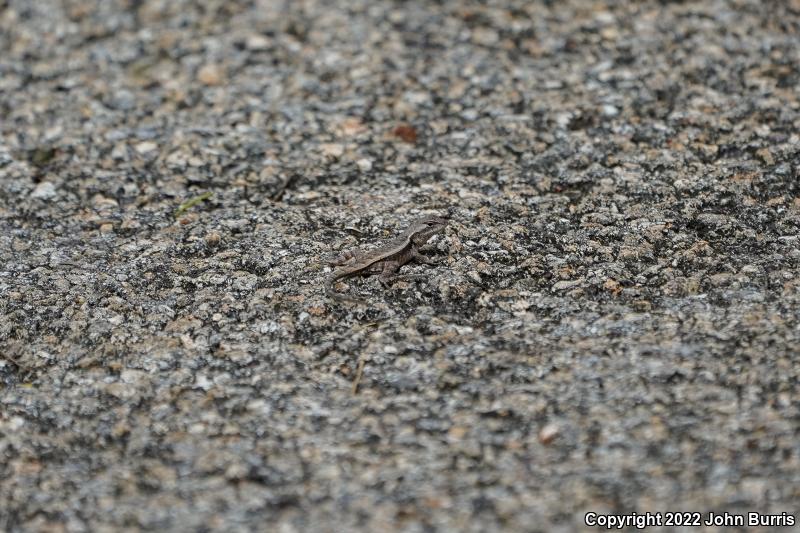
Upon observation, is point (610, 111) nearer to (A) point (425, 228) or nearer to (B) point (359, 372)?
(A) point (425, 228)

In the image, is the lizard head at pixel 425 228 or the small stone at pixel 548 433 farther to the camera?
the lizard head at pixel 425 228

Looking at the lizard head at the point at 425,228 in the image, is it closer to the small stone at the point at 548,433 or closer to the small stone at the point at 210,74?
the small stone at the point at 548,433

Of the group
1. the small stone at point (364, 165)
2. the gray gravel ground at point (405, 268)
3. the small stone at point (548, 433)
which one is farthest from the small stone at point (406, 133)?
the small stone at point (548, 433)

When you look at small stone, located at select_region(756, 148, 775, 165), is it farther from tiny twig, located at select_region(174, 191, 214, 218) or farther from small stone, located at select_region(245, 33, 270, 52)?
small stone, located at select_region(245, 33, 270, 52)

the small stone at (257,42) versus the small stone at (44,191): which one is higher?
the small stone at (257,42)

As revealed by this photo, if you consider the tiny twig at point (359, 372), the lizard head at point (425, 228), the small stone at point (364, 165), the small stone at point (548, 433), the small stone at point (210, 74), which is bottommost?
the tiny twig at point (359, 372)

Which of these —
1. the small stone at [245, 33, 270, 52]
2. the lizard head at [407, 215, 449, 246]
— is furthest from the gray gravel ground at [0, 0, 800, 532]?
the lizard head at [407, 215, 449, 246]
